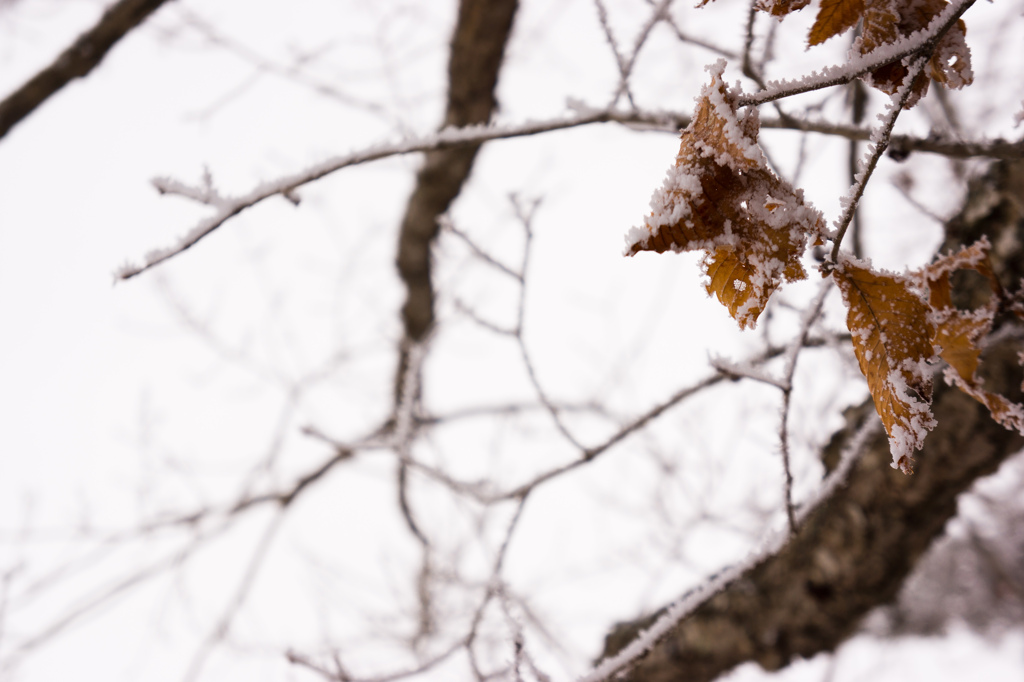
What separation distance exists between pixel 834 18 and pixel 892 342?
0.27 meters

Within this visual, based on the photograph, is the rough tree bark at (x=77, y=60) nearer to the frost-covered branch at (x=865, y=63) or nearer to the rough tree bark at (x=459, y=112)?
the rough tree bark at (x=459, y=112)

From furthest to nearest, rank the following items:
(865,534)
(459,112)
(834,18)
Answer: (459,112)
(865,534)
(834,18)

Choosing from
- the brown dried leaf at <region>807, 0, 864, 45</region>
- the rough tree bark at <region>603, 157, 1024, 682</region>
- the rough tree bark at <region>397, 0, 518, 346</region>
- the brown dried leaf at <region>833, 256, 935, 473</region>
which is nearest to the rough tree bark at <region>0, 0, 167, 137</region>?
the rough tree bark at <region>397, 0, 518, 346</region>

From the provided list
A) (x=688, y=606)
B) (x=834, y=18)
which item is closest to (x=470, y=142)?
(x=834, y=18)

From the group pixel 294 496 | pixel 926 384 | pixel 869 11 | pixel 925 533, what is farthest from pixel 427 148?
pixel 294 496

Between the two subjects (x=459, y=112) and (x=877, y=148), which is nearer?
(x=877, y=148)

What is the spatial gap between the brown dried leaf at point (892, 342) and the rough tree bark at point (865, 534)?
0.73 m

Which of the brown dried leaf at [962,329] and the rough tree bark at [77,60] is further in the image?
the rough tree bark at [77,60]

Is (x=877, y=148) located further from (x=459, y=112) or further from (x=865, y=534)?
(x=459, y=112)

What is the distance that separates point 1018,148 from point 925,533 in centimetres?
108

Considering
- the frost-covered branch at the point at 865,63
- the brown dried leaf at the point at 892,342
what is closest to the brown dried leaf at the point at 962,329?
the brown dried leaf at the point at 892,342

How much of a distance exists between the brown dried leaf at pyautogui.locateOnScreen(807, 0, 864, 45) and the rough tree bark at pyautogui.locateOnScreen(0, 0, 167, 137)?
65.7 inches

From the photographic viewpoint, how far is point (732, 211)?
38cm

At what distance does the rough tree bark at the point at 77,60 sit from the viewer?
4.59 ft
